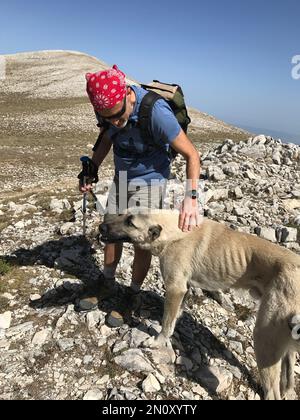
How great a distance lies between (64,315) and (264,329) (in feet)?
10.1

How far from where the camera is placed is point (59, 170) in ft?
71.8

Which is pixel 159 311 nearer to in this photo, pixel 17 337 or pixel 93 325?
pixel 93 325

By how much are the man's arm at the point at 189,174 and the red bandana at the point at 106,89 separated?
2.83 ft

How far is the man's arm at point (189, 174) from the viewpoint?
15.2 feet

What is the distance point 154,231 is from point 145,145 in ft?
3.84

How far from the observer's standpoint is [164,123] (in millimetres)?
4559

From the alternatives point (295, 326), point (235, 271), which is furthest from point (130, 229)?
point (295, 326)

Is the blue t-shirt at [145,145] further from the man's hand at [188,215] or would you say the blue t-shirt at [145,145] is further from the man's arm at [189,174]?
the man's hand at [188,215]

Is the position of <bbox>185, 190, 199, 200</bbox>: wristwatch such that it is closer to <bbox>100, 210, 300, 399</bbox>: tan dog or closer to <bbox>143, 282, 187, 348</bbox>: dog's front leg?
<bbox>100, 210, 300, 399</bbox>: tan dog

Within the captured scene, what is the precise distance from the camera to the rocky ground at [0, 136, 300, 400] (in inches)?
194

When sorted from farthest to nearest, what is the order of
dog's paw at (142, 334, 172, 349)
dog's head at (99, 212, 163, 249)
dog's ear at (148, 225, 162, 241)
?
dog's paw at (142, 334, 172, 349) → dog's head at (99, 212, 163, 249) → dog's ear at (148, 225, 162, 241)

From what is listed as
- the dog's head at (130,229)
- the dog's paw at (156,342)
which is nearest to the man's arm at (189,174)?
the dog's head at (130,229)

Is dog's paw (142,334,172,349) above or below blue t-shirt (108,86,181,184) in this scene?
below

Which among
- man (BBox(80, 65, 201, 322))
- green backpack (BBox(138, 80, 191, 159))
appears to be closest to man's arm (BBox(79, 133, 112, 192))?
man (BBox(80, 65, 201, 322))
